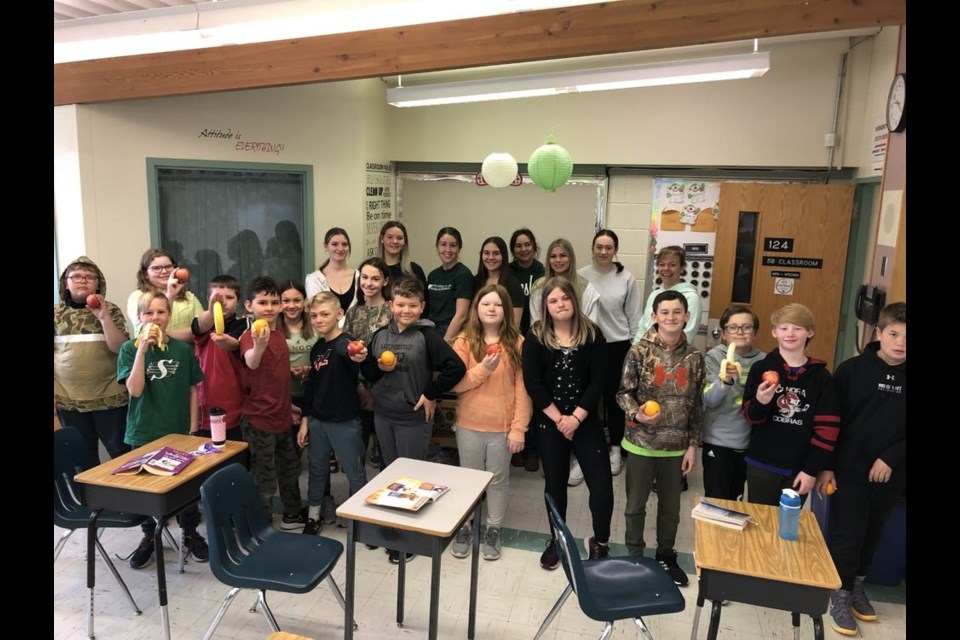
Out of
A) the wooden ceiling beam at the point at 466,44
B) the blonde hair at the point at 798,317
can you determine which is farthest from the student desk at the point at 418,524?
the wooden ceiling beam at the point at 466,44

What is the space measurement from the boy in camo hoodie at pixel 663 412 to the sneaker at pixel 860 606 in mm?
827

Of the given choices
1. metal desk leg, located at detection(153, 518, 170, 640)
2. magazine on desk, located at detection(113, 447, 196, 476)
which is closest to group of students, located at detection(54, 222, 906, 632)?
magazine on desk, located at detection(113, 447, 196, 476)

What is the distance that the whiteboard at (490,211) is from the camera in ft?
20.5

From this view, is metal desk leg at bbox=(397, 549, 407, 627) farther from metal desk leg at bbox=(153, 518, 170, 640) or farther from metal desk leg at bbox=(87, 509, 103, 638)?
metal desk leg at bbox=(87, 509, 103, 638)

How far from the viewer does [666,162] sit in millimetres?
5836

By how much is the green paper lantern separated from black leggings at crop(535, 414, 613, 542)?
Result: 7.18 feet

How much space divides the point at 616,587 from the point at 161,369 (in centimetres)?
253

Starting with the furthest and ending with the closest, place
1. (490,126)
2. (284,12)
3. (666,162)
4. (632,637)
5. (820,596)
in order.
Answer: (490,126) < (666,162) < (284,12) < (632,637) < (820,596)

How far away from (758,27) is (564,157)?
1.75 m

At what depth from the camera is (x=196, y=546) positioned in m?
3.48

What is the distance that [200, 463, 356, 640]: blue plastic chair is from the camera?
2.51 meters
